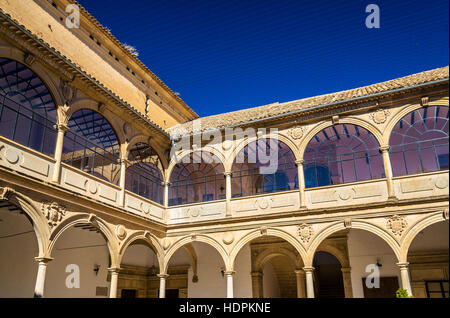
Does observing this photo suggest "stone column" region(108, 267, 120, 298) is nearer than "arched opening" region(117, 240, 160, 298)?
Yes

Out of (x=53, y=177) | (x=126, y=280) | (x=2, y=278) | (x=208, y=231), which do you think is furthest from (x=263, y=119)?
(x=2, y=278)

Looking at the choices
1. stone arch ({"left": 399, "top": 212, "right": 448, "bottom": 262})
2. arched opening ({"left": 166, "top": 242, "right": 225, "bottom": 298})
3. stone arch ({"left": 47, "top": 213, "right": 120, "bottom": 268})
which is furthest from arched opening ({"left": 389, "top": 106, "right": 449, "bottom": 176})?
stone arch ({"left": 47, "top": 213, "right": 120, "bottom": 268})

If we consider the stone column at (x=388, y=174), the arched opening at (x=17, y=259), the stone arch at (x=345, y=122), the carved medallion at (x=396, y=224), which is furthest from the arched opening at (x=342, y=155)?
the arched opening at (x=17, y=259)

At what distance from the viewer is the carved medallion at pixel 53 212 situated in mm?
9375

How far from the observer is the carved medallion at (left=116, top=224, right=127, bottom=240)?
38.7 feet

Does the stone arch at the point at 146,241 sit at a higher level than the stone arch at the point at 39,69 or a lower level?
lower

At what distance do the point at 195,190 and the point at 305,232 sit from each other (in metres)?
6.27

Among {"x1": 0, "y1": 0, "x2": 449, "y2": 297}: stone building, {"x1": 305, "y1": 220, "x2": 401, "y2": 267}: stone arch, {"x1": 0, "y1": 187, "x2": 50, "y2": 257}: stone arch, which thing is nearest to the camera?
{"x1": 0, "y1": 187, "x2": 50, "y2": 257}: stone arch

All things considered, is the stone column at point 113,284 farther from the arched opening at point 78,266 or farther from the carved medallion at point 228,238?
the carved medallion at point 228,238

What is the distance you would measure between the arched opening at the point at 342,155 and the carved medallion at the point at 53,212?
24.6ft

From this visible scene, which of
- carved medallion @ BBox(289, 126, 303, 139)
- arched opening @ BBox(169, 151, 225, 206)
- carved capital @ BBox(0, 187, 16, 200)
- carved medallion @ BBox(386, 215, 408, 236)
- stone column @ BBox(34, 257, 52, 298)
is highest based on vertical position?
carved medallion @ BBox(289, 126, 303, 139)

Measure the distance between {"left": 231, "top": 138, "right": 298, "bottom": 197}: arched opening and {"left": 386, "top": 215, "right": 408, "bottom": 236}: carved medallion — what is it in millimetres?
3894

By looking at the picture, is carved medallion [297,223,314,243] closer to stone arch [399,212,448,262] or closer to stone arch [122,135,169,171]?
stone arch [399,212,448,262]
